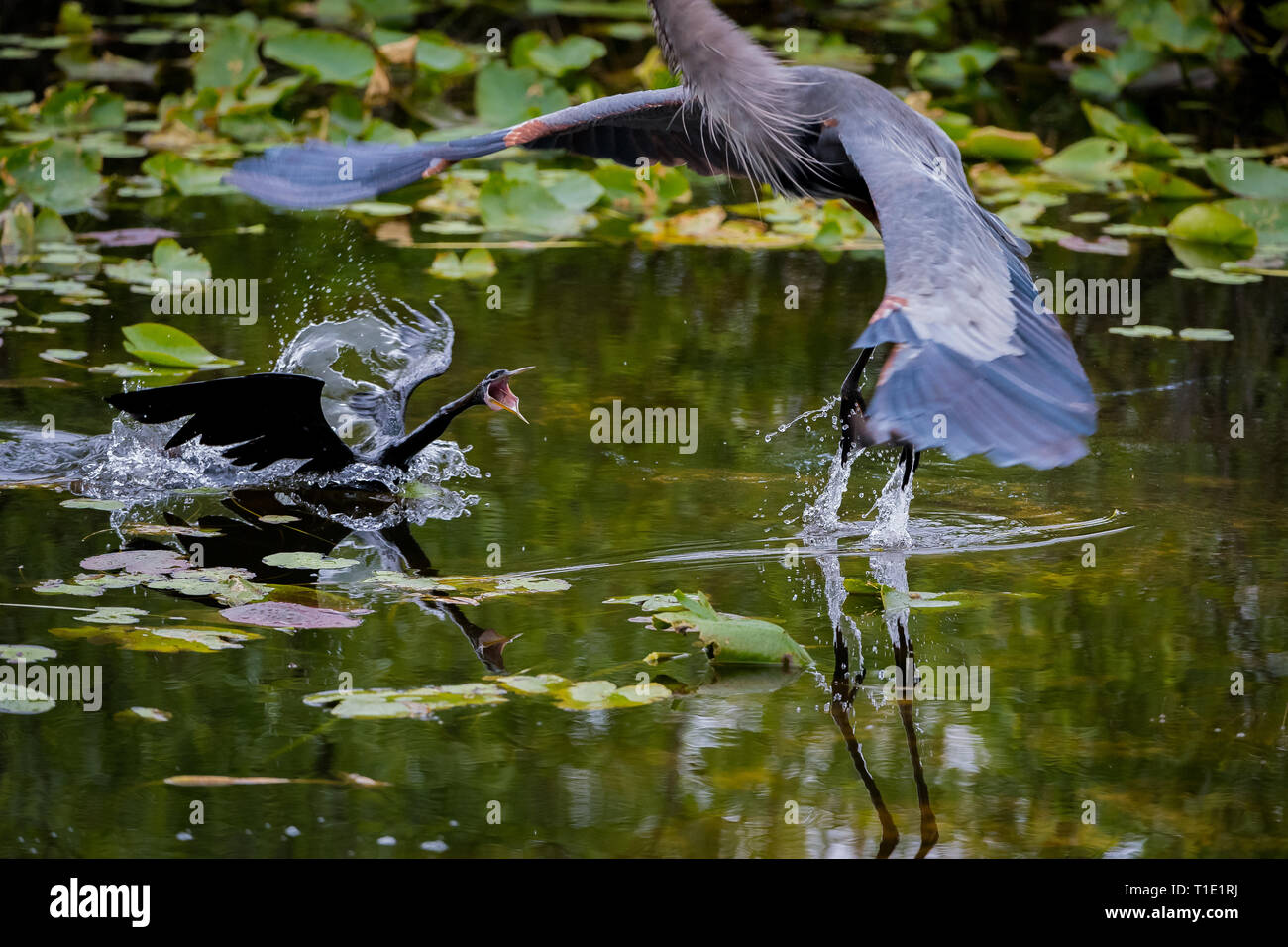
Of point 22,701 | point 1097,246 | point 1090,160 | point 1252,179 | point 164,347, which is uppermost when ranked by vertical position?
point 1090,160

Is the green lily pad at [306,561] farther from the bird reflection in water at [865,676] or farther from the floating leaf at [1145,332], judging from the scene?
the floating leaf at [1145,332]

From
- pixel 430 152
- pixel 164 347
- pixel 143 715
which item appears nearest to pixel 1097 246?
pixel 430 152

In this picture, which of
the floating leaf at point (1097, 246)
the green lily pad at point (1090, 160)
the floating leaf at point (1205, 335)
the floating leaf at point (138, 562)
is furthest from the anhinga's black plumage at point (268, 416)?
the green lily pad at point (1090, 160)

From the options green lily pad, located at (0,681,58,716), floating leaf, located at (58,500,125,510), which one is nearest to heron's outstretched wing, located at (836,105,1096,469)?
green lily pad, located at (0,681,58,716)

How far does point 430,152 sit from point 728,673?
2297mm

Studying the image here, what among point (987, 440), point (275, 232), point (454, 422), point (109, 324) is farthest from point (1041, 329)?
point (275, 232)

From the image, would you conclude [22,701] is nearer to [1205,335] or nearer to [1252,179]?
[1205,335]

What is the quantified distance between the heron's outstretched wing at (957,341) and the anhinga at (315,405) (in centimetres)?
144

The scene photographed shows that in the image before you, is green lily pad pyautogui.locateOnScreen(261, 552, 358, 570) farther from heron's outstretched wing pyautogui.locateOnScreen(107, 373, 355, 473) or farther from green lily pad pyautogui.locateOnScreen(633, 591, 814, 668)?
green lily pad pyautogui.locateOnScreen(633, 591, 814, 668)

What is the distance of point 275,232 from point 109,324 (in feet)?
4.98

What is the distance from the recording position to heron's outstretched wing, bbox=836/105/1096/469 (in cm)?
361

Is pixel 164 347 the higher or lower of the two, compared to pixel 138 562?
higher

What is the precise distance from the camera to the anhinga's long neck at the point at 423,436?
5445 millimetres

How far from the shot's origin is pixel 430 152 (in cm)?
564
